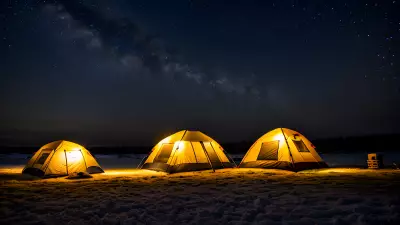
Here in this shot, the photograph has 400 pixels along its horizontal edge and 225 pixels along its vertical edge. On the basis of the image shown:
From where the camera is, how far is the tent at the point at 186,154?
45.8 ft

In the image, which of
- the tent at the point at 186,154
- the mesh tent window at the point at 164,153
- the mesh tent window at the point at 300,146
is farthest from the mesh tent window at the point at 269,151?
the mesh tent window at the point at 164,153

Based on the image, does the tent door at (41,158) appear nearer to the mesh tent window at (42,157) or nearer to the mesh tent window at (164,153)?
the mesh tent window at (42,157)

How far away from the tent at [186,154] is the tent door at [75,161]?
11.0ft

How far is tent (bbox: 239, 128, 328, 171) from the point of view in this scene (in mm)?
13828

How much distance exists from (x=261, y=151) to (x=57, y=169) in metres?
10.1

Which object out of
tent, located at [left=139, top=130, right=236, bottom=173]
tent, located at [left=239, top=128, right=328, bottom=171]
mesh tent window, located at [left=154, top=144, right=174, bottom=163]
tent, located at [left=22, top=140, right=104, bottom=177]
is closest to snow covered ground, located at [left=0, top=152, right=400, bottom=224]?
tent, located at [left=22, top=140, right=104, bottom=177]

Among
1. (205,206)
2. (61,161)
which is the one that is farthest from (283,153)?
(61,161)

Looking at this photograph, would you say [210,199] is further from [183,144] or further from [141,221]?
[183,144]

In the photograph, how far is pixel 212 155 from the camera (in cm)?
1525

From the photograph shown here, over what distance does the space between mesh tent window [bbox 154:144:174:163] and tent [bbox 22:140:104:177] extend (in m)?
3.02

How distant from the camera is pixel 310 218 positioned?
475 cm

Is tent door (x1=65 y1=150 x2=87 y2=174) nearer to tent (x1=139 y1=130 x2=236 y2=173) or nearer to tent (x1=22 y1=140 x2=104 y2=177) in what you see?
tent (x1=22 y1=140 x2=104 y2=177)

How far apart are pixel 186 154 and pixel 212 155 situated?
1.71 meters

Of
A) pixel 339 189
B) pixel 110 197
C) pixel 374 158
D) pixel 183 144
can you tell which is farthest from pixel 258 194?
pixel 374 158
